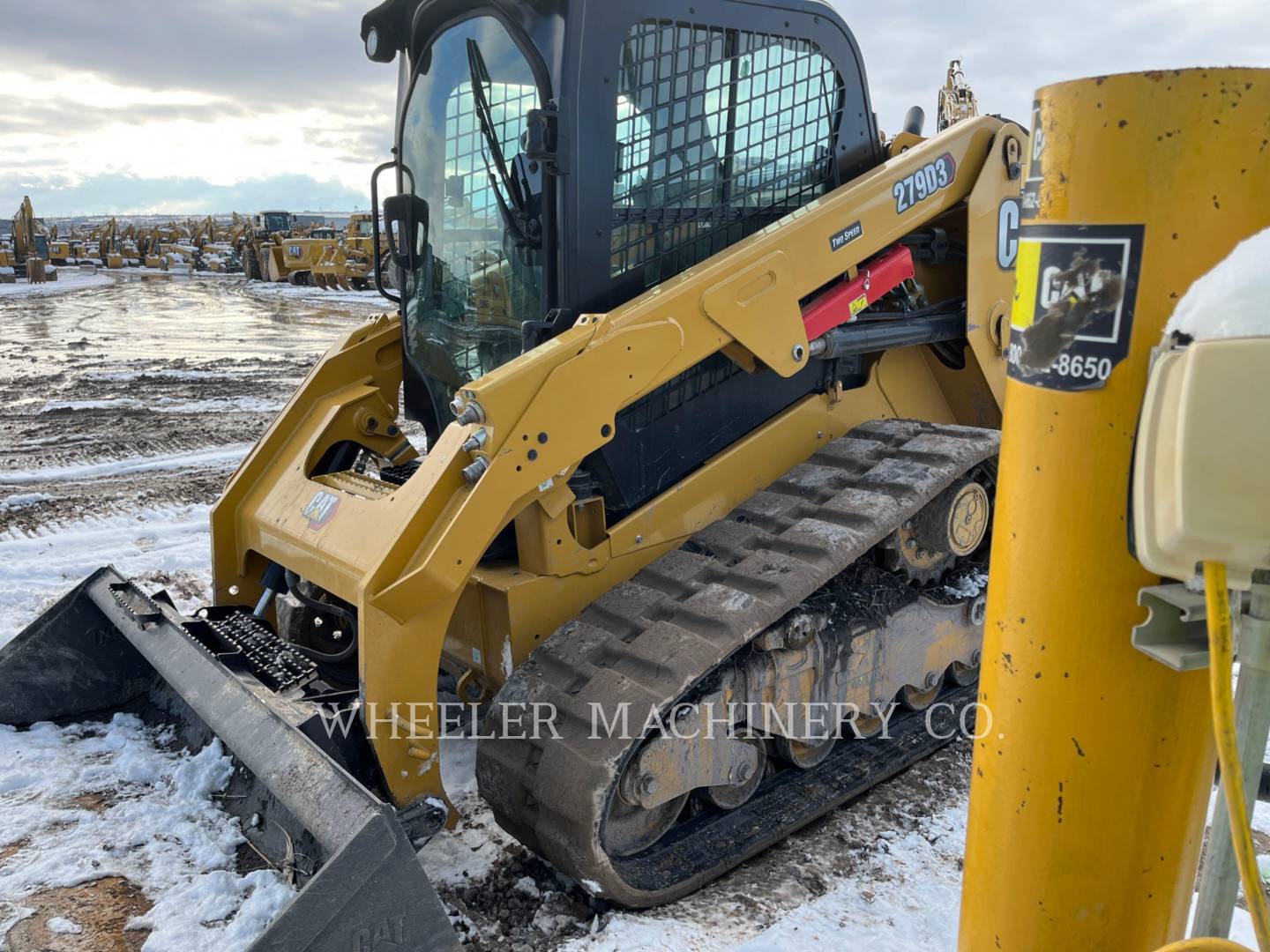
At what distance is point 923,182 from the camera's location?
351 cm

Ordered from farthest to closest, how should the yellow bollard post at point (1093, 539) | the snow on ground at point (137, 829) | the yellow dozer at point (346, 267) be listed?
the yellow dozer at point (346, 267), the snow on ground at point (137, 829), the yellow bollard post at point (1093, 539)

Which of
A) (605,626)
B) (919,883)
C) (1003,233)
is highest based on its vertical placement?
(1003,233)

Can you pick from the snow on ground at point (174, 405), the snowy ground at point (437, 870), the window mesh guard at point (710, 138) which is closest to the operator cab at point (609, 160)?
the window mesh guard at point (710, 138)

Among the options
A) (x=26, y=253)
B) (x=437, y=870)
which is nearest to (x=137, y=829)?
(x=437, y=870)

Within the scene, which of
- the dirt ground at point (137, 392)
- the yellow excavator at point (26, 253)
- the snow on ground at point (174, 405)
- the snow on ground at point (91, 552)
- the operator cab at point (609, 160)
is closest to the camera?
the operator cab at point (609, 160)

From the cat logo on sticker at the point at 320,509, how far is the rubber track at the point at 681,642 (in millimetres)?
891

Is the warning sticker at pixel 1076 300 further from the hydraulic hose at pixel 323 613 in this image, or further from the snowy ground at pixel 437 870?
the hydraulic hose at pixel 323 613

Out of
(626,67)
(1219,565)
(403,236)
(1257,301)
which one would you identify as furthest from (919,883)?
(403,236)

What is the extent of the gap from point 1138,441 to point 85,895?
288 centimetres

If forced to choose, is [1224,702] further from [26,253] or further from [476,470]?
[26,253]

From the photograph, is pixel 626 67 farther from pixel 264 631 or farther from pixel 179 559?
pixel 179 559

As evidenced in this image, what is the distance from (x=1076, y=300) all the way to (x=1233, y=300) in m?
0.18

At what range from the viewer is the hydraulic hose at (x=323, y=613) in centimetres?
359

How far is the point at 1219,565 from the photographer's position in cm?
110
